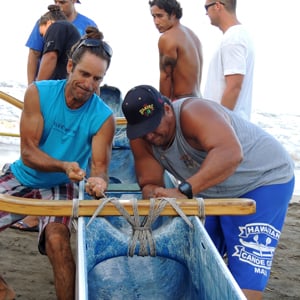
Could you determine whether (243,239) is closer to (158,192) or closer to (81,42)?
(158,192)

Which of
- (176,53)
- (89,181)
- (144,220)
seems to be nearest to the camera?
(144,220)

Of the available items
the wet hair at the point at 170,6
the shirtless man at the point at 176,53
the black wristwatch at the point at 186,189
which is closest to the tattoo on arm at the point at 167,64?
the shirtless man at the point at 176,53

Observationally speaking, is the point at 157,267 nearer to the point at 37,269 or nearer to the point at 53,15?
the point at 37,269

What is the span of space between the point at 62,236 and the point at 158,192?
0.53 metres

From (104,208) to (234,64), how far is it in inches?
72.3

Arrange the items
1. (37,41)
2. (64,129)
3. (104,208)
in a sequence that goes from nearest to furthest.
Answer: (104,208) < (64,129) < (37,41)

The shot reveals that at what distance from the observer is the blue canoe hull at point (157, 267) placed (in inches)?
77.7

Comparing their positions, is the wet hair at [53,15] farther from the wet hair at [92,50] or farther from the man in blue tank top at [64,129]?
the wet hair at [92,50]

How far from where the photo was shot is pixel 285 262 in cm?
429

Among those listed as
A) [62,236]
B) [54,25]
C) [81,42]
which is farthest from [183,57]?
[62,236]

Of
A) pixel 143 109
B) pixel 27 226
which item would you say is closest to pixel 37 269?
pixel 27 226

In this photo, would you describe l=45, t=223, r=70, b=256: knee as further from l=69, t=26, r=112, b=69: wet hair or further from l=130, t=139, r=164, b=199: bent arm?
l=69, t=26, r=112, b=69: wet hair

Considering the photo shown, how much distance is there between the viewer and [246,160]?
2.69m

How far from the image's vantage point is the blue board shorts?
257 cm
